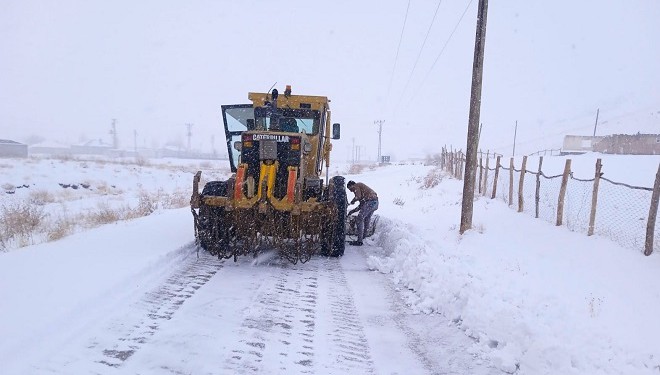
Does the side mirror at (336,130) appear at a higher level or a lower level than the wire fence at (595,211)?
higher

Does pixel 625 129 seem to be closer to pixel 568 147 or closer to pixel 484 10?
pixel 568 147

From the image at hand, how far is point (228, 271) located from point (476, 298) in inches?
139

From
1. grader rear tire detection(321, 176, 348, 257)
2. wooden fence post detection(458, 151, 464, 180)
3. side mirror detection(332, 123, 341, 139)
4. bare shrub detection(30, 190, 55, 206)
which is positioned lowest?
bare shrub detection(30, 190, 55, 206)

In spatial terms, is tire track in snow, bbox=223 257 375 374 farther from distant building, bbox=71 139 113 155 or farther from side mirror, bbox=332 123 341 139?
distant building, bbox=71 139 113 155

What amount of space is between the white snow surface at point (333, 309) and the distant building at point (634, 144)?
49.6m

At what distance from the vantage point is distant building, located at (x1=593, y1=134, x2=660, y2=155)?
46562 millimetres

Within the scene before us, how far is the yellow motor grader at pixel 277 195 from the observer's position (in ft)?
21.6

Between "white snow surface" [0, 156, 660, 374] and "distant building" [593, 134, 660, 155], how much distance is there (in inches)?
1951

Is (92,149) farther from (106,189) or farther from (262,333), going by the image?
(262,333)

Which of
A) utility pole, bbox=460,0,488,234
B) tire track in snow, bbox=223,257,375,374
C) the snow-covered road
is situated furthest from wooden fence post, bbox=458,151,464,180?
tire track in snow, bbox=223,257,375,374

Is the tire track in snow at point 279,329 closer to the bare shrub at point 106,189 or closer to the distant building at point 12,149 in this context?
the bare shrub at point 106,189

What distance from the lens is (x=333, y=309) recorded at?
16.1ft

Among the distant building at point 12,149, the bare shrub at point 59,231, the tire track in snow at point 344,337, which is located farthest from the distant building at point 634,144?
the distant building at point 12,149

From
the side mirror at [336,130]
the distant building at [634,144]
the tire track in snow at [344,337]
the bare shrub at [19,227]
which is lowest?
the bare shrub at [19,227]
